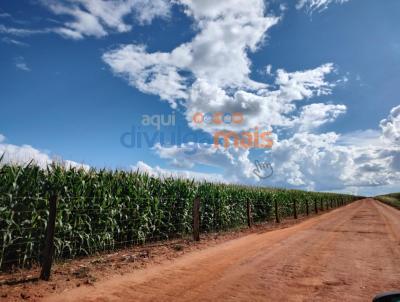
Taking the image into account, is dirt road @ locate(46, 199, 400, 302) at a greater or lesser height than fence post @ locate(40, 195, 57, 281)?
lesser

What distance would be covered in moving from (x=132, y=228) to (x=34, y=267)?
4203 millimetres

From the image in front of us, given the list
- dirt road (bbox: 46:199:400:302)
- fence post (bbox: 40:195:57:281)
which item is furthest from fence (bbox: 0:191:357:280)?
dirt road (bbox: 46:199:400:302)

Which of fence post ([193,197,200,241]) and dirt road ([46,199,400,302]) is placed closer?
dirt road ([46,199,400,302])

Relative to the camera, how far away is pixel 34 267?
347 inches

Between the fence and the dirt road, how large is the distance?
2243 millimetres

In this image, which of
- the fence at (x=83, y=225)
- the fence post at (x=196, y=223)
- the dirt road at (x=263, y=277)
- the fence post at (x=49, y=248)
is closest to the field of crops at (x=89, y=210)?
the fence at (x=83, y=225)

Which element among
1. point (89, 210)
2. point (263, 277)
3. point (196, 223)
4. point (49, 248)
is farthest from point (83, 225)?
point (263, 277)

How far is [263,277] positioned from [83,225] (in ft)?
19.4

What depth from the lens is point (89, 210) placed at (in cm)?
1098

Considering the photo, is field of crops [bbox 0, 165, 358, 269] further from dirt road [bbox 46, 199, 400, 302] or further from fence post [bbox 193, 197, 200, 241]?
dirt road [bbox 46, 199, 400, 302]

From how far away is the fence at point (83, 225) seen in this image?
844 centimetres

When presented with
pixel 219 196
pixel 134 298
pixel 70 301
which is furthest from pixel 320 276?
pixel 219 196

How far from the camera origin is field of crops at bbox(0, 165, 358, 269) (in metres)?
8.78

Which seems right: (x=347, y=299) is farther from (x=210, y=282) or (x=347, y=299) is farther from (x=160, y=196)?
(x=160, y=196)
